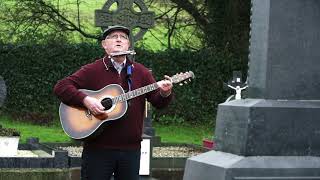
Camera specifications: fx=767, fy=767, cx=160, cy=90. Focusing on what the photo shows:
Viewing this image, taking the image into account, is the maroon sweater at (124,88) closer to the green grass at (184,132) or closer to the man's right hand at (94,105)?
the man's right hand at (94,105)

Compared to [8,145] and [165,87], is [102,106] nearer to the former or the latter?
[165,87]

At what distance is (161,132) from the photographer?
1734 centimetres

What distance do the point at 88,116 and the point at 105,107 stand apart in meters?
0.16

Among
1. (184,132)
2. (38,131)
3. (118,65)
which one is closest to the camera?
(118,65)

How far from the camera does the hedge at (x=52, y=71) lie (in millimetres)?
17547

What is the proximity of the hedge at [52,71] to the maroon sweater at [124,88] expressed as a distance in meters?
11.7

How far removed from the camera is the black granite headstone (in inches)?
194

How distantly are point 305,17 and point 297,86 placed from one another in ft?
1.52

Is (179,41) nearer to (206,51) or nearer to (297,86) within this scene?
(206,51)

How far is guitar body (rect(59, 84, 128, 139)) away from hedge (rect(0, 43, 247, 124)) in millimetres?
11572

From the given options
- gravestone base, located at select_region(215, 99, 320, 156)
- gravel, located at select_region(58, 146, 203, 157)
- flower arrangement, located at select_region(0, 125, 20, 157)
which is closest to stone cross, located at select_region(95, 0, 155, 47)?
gravel, located at select_region(58, 146, 203, 157)

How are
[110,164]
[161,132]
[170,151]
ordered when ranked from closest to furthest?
[110,164], [170,151], [161,132]

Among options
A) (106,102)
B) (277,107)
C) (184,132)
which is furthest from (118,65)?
(184,132)

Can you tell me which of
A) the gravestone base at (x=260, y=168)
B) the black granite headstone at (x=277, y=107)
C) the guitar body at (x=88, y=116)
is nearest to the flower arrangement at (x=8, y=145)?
the guitar body at (x=88, y=116)
